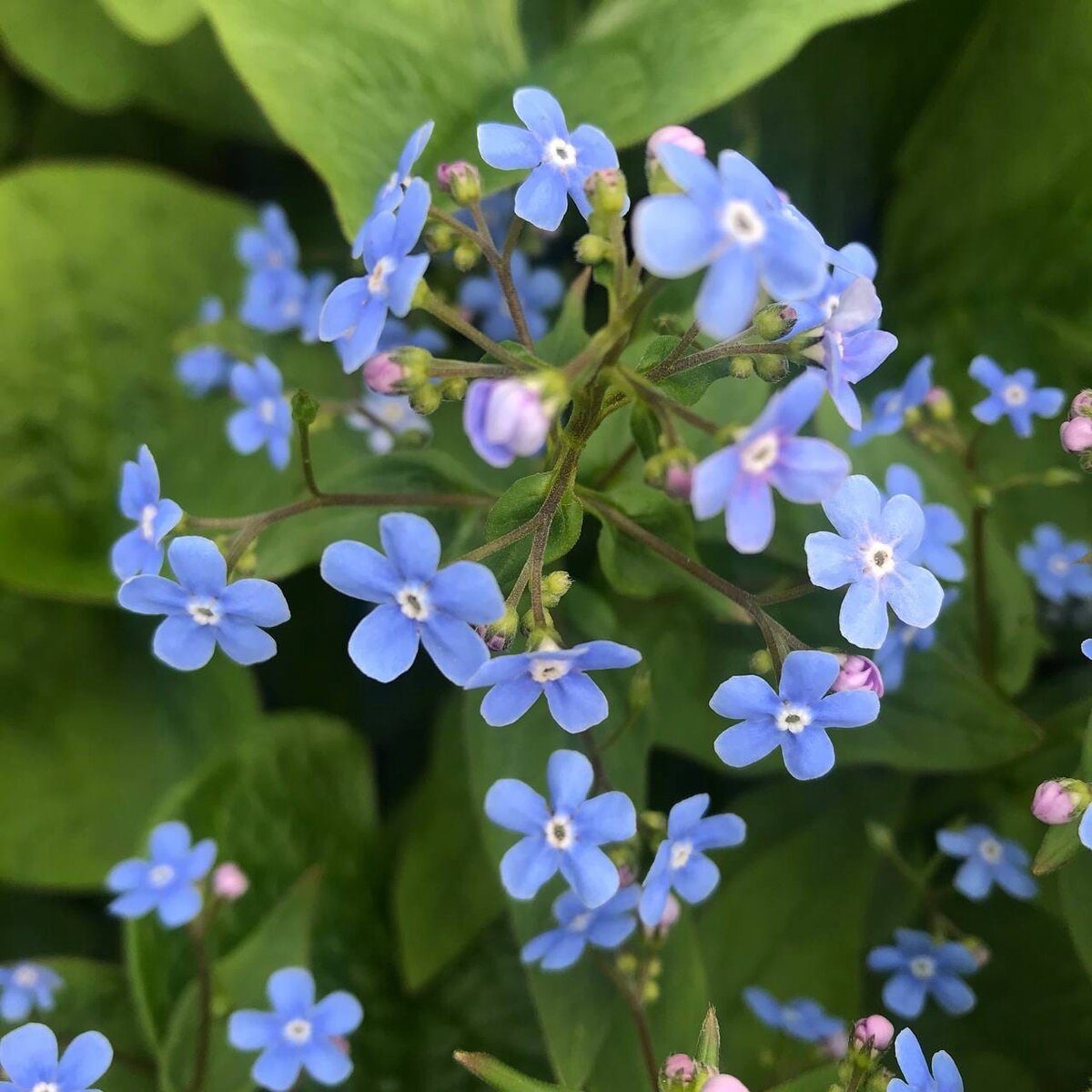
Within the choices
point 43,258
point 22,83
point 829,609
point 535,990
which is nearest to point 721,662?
point 829,609

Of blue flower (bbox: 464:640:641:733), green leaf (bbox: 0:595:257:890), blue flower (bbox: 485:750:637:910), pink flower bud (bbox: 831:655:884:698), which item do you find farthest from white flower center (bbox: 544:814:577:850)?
green leaf (bbox: 0:595:257:890)

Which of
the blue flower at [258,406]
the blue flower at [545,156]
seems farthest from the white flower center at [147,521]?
the blue flower at [545,156]

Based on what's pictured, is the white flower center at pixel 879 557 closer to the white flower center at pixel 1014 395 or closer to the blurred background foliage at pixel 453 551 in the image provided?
the blurred background foliage at pixel 453 551

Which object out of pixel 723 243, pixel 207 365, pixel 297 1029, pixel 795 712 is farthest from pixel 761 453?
pixel 207 365

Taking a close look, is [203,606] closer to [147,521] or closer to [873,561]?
[147,521]

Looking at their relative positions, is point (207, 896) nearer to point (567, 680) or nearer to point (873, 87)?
point (567, 680)

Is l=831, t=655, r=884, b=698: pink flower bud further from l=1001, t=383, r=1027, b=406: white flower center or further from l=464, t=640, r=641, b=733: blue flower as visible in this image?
l=1001, t=383, r=1027, b=406: white flower center
